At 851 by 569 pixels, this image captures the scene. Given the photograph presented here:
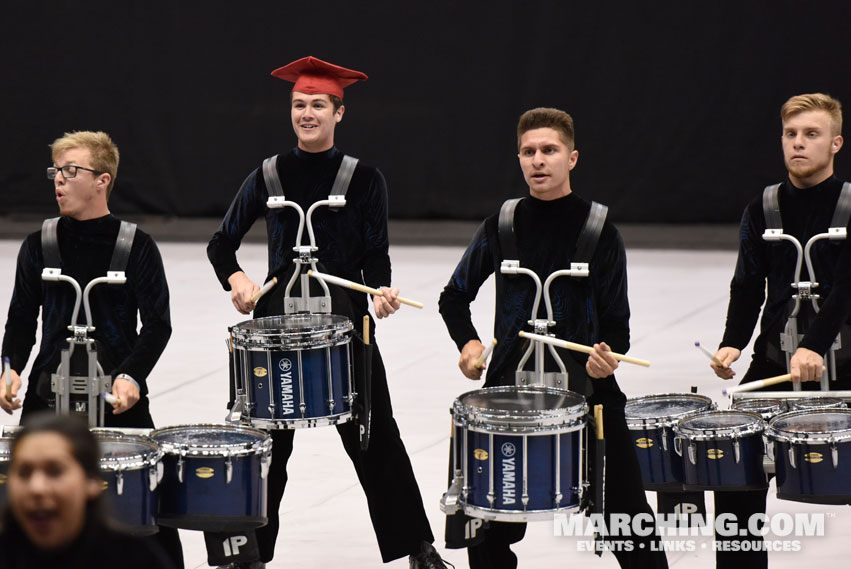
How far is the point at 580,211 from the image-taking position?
4.43 m

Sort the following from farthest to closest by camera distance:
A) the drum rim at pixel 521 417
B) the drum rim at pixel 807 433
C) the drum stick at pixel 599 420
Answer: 1. the drum rim at pixel 807 433
2. the drum stick at pixel 599 420
3. the drum rim at pixel 521 417

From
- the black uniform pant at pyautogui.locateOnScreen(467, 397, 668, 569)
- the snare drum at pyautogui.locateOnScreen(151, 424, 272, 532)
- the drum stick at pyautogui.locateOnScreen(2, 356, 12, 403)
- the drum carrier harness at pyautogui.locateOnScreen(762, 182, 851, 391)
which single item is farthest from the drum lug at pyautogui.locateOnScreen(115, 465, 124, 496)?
the drum carrier harness at pyautogui.locateOnScreen(762, 182, 851, 391)

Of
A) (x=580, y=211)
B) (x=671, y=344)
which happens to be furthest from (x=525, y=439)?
(x=671, y=344)

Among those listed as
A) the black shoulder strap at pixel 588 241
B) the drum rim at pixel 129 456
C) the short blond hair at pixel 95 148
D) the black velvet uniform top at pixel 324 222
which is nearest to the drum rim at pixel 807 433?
the black shoulder strap at pixel 588 241

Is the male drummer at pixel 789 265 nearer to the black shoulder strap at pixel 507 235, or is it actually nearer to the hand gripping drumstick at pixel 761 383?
the hand gripping drumstick at pixel 761 383

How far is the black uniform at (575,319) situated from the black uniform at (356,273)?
74 centimetres

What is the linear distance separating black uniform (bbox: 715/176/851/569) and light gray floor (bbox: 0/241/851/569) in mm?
735

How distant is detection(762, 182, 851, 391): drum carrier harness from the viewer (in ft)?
15.4

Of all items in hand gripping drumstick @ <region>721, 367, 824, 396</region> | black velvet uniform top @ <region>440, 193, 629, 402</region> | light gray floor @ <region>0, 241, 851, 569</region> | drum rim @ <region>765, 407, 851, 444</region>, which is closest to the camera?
drum rim @ <region>765, 407, 851, 444</region>

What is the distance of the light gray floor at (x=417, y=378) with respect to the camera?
5.53 meters

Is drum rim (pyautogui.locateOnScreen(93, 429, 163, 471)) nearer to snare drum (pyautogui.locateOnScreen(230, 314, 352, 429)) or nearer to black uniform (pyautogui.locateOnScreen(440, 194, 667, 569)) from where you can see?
snare drum (pyautogui.locateOnScreen(230, 314, 352, 429))

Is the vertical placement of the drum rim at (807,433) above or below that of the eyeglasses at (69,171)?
below

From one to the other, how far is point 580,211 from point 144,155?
10258 millimetres

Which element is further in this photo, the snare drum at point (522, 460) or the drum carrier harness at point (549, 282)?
the drum carrier harness at point (549, 282)
